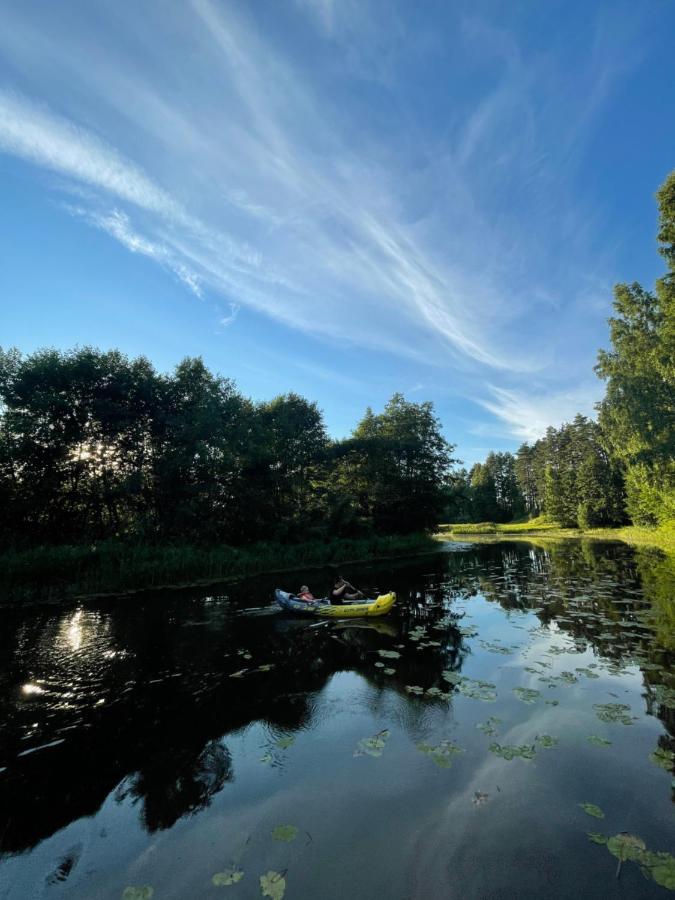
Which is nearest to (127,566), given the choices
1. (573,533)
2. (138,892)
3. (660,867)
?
(138,892)

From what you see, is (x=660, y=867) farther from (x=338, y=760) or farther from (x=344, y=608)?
(x=344, y=608)

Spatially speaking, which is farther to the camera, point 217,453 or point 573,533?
Answer: point 573,533

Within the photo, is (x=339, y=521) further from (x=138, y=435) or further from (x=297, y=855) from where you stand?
(x=297, y=855)

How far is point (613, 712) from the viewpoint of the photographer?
302 inches

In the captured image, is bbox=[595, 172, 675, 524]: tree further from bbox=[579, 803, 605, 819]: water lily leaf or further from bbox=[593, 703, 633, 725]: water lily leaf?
bbox=[579, 803, 605, 819]: water lily leaf

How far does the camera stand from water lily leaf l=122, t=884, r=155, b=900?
4129mm

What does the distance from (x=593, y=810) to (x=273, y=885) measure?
4.05m

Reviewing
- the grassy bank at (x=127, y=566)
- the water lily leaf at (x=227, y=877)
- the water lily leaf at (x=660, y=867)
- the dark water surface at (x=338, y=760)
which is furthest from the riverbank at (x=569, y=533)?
the water lily leaf at (x=227, y=877)

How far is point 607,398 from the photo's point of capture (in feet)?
95.1

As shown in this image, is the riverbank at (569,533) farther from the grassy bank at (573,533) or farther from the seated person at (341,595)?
the seated person at (341,595)

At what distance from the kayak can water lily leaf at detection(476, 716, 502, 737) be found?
27.6 ft

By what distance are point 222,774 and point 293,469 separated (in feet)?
117

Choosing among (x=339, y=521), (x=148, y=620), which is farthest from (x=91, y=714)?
(x=339, y=521)

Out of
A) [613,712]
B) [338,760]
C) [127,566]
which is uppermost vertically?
[127,566]
